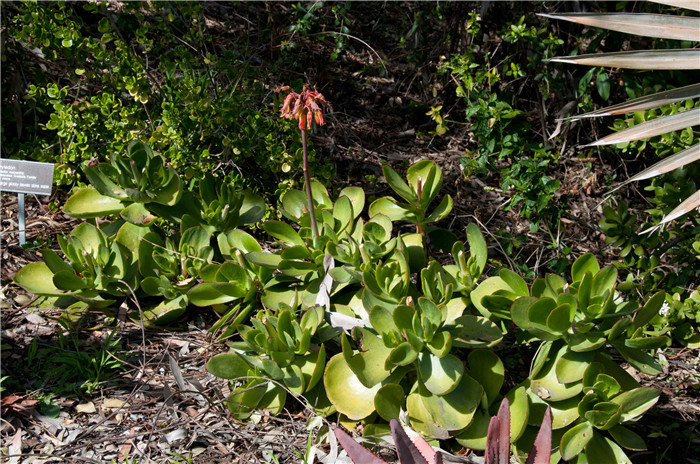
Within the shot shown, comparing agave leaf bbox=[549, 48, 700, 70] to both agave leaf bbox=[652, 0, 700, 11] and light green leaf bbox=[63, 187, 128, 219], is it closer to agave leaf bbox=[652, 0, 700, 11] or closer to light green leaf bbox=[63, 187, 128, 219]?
agave leaf bbox=[652, 0, 700, 11]

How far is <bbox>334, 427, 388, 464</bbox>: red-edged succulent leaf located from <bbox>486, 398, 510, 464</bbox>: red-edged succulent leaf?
293 mm

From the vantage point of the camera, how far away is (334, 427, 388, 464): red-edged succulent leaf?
1.64 m

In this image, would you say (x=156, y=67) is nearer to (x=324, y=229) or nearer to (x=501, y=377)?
(x=324, y=229)

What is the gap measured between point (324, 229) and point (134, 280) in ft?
2.68

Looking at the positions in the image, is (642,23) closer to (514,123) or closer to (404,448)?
(514,123)

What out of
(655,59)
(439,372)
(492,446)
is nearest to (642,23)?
(655,59)

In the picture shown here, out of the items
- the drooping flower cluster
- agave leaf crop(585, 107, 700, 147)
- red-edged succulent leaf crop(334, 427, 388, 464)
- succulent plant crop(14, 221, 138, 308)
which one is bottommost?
succulent plant crop(14, 221, 138, 308)

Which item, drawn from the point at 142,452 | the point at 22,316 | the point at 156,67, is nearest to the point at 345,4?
the point at 156,67

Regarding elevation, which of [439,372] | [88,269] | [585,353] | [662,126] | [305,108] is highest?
[662,126]

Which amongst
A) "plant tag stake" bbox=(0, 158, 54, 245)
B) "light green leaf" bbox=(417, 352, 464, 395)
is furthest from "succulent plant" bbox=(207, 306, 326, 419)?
"plant tag stake" bbox=(0, 158, 54, 245)

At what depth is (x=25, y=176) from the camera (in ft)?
8.92

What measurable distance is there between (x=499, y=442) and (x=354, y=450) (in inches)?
14.7

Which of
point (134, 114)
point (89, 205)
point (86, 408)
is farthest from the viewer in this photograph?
point (134, 114)

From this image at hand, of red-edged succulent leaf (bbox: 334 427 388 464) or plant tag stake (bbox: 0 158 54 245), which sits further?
plant tag stake (bbox: 0 158 54 245)
